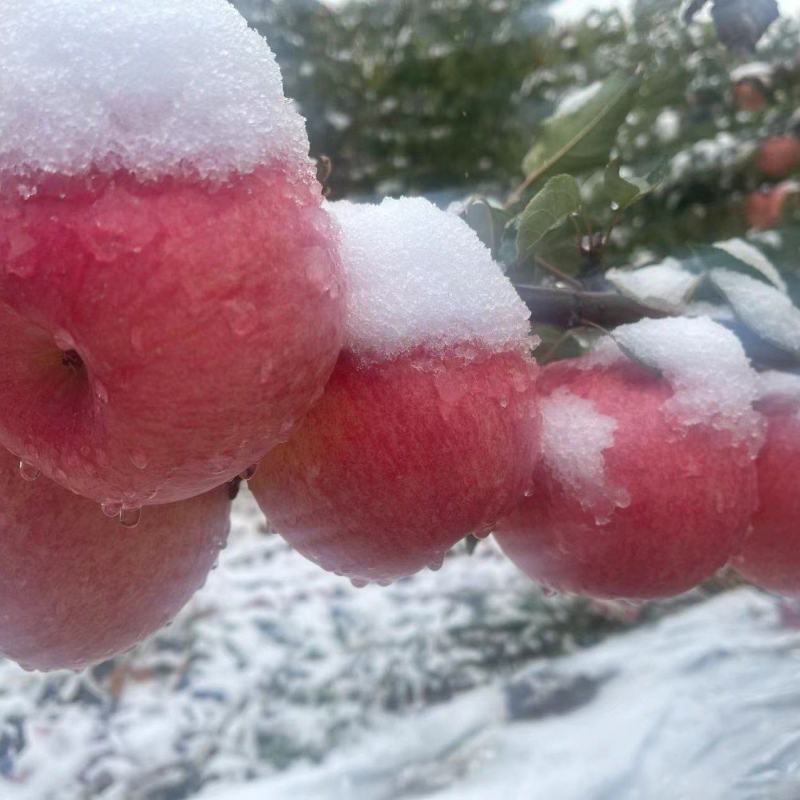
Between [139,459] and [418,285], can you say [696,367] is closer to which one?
[418,285]

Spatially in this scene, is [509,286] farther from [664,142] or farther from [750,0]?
[664,142]

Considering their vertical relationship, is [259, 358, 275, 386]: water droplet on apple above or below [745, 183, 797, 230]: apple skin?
above

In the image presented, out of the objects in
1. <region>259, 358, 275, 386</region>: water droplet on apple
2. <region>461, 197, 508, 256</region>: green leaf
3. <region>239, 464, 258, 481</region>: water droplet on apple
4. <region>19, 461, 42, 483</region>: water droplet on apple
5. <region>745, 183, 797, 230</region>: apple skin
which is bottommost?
<region>745, 183, 797, 230</region>: apple skin

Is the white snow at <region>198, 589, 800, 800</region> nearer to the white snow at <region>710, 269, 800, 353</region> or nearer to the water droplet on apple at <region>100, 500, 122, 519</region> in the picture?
the white snow at <region>710, 269, 800, 353</region>

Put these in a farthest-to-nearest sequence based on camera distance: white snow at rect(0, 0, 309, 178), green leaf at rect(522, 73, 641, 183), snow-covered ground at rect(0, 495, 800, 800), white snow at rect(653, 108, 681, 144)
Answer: white snow at rect(653, 108, 681, 144), snow-covered ground at rect(0, 495, 800, 800), green leaf at rect(522, 73, 641, 183), white snow at rect(0, 0, 309, 178)

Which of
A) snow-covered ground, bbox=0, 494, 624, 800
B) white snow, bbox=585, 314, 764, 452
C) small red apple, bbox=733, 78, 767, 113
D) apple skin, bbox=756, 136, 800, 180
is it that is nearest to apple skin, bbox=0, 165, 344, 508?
white snow, bbox=585, 314, 764, 452

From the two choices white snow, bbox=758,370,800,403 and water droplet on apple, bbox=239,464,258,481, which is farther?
white snow, bbox=758,370,800,403

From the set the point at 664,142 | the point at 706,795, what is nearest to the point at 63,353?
the point at 706,795
